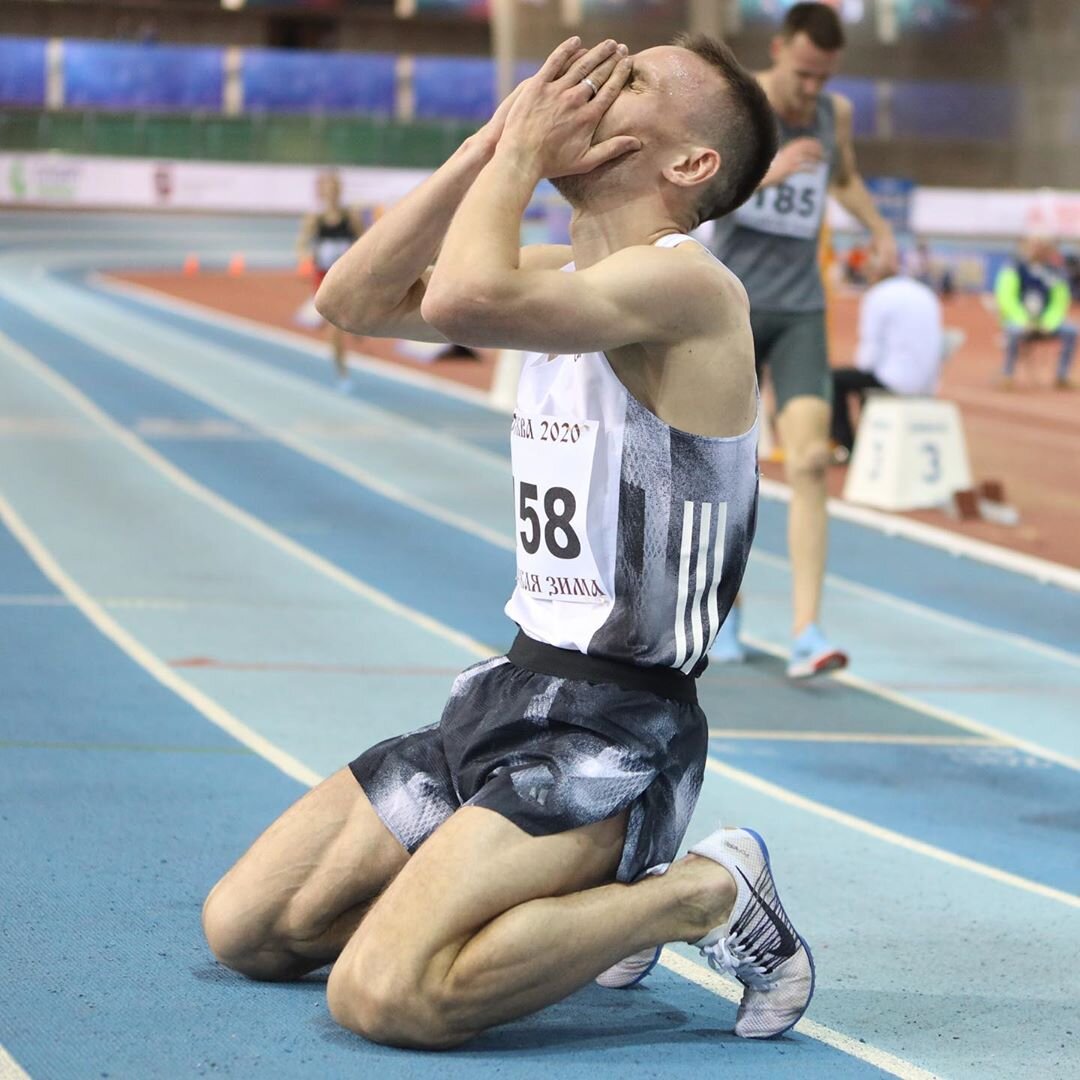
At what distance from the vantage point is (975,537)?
33.9 ft

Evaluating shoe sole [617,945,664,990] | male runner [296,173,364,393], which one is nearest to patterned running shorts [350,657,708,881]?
shoe sole [617,945,664,990]

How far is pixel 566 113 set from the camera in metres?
3.13

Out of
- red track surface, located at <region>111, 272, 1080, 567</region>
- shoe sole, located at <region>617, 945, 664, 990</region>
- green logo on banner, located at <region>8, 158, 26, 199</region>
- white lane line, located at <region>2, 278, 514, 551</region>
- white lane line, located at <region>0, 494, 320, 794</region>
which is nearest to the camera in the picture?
shoe sole, located at <region>617, 945, 664, 990</region>

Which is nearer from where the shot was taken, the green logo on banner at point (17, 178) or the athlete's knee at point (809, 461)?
the athlete's knee at point (809, 461)

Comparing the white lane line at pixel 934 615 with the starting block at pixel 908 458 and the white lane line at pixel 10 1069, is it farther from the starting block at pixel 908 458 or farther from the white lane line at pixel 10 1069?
the white lane line at pixel 10 1069

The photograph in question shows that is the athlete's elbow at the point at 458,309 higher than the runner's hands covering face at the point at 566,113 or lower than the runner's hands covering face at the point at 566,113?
lower

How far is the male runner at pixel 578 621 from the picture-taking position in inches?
123

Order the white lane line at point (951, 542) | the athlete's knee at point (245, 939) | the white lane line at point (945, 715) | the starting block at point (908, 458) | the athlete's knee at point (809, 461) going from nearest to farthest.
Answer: the athlete's knee at point (245, 939), the white lane line at point (945, 715), the athlete's knee at point (809, 461), the white lane line at point (951, 542), the starting block at point (908, 458)

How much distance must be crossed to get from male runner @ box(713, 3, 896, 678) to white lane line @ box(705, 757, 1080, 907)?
1.15 metres

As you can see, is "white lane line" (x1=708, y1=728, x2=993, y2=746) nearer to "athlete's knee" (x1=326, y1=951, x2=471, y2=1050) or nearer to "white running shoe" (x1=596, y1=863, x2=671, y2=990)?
"white running shoe" (x1=596, y1=863, x2=671, y2=990)

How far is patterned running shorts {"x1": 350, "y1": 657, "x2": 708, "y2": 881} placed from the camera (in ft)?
10.6

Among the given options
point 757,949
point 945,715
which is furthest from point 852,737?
point 757,949

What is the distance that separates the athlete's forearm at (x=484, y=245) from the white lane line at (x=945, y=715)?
11.0ft

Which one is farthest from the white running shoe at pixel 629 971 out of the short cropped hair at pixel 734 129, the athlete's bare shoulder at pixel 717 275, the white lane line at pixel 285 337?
the white lane line at pixel 285 337
